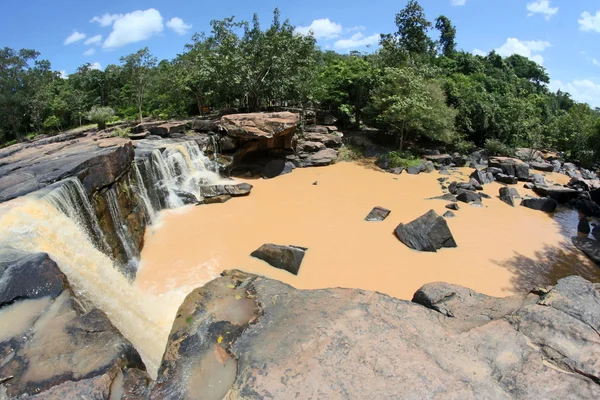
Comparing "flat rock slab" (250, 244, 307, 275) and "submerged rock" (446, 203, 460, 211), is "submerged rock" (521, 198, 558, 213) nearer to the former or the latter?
"submerged rock" (446, 203, 460, 211)

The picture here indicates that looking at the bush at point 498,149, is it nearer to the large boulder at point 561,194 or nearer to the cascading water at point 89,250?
the large boulder at point 561,194

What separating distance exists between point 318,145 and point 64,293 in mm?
15712

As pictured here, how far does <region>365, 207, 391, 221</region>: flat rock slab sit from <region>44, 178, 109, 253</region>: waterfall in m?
7.51

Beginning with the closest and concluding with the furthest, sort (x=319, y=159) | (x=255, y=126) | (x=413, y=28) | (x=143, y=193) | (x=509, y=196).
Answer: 1. (x=143, y=193)
2. (x=509, y=196)
3. (x=255, y=126)
4. (x=319, y=159)
5. (x=413, y=28)

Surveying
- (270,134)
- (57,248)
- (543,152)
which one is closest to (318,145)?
(270,134)

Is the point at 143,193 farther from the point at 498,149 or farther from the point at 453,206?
the point at 498,149

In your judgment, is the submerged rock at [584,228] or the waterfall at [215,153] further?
the waterfall at [215,153]

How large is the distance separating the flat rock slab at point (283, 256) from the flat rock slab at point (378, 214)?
3.35m

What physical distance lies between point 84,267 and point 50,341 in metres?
2.31

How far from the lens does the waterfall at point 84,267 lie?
194 inches

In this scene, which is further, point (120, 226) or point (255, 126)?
point (255, 126)

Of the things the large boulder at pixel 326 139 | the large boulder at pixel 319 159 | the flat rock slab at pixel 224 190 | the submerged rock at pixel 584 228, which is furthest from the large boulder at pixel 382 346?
the large boulder at pixel 326 139

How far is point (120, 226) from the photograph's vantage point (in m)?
8.38

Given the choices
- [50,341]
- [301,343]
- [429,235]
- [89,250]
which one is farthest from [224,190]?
[301,343]
